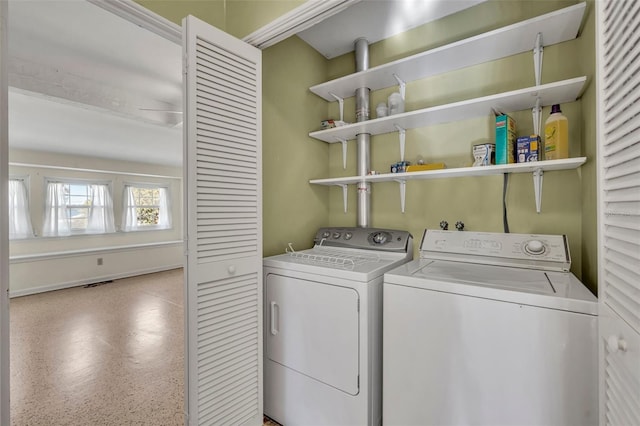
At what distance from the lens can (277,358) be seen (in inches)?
67.6

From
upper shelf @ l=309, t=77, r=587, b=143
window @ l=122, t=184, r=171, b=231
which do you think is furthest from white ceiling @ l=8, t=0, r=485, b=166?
window @ l=122, t=184, r=171, b=231

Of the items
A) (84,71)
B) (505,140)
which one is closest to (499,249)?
(505,140)

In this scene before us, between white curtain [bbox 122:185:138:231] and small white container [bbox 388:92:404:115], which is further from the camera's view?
white curtain [bbox 122:185:138:231]

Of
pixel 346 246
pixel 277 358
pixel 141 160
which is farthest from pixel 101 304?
pixel 346 246

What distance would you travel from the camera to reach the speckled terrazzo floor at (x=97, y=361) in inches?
74.0

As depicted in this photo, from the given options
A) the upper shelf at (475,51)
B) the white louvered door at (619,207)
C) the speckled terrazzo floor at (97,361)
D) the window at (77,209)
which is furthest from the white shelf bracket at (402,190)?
the window at (77,209)

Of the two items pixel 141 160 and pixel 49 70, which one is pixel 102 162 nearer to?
pixel 141 160

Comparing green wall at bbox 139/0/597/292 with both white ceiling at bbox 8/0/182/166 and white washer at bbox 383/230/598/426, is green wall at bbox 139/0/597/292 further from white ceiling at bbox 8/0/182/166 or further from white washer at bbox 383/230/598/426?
white ceiling at bbox 8/0/182/166

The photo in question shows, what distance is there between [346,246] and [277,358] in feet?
2.77

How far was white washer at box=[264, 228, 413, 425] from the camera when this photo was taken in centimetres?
141

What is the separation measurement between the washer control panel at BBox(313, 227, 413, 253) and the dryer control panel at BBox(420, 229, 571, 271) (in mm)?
130

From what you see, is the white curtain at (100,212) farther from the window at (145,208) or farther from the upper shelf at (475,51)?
the upper shelf at (475,51)

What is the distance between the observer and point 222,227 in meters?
1.43

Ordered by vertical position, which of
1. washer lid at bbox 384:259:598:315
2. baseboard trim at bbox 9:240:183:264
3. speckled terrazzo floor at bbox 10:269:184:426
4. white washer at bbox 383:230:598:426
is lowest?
speckled terrazzo floor at bbox 10:269:184:426
